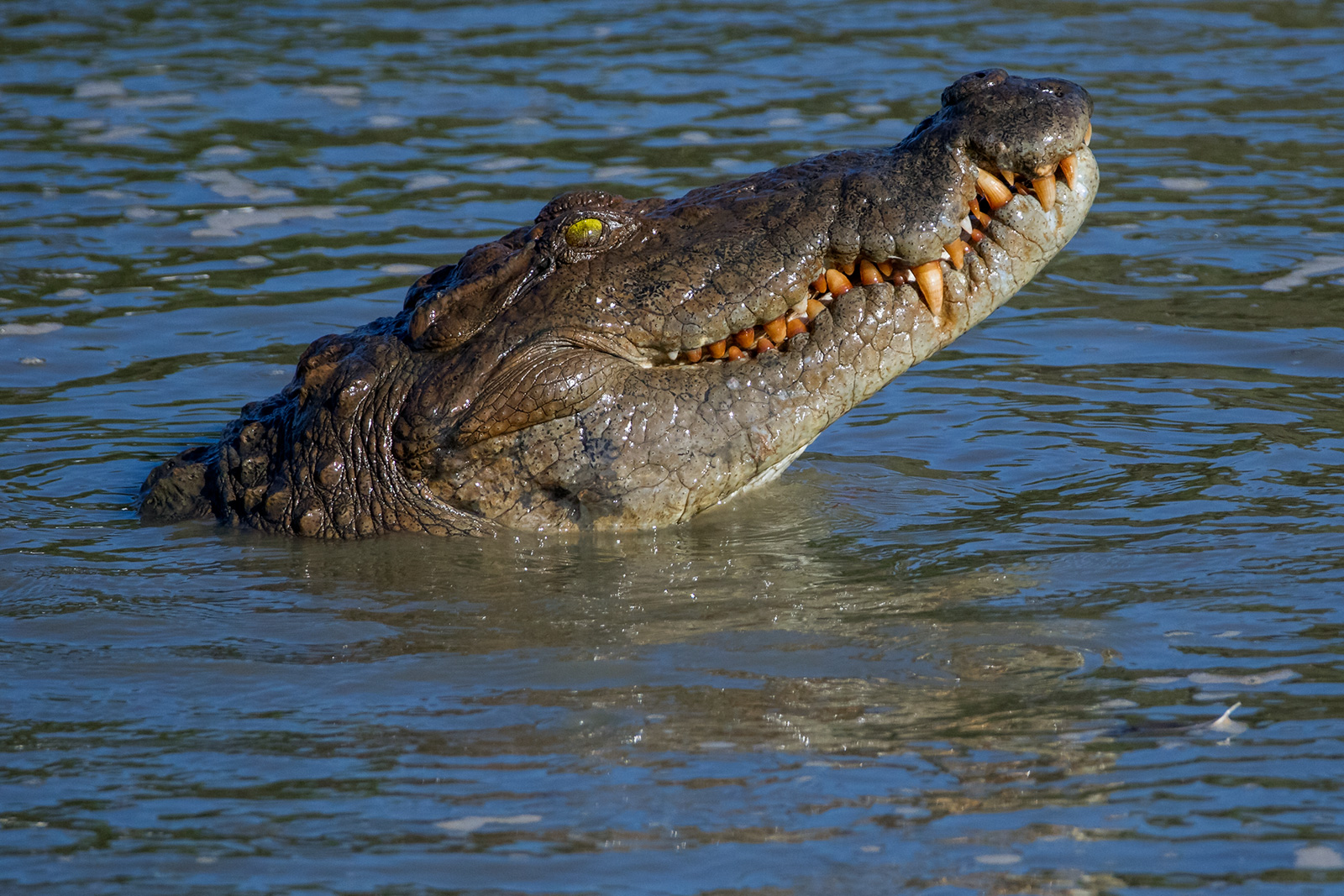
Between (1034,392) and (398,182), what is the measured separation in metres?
4.78

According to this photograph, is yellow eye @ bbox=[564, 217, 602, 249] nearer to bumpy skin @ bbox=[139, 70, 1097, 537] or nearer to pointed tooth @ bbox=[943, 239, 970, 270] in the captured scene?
bumpy skin @ bbox=[139, 70, 1097, 537]

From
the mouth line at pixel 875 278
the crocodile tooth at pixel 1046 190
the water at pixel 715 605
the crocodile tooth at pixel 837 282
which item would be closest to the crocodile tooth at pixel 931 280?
the mouth line at pixel 875 278

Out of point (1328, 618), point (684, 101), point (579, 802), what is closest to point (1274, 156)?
point (684, 101)

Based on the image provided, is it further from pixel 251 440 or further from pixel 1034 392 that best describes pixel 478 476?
pixel 1034 392

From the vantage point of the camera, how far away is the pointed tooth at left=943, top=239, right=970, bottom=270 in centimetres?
450

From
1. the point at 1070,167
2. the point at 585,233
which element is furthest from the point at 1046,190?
the point at 585,233

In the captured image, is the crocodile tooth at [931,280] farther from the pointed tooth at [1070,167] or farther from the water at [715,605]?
the water at [715,605]

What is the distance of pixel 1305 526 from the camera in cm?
476

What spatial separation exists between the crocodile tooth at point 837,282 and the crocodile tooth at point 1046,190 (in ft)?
1.91

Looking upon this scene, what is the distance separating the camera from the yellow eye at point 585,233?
15.3 ft

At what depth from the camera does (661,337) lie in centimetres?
462

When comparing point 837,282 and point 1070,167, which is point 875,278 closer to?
point 837,282

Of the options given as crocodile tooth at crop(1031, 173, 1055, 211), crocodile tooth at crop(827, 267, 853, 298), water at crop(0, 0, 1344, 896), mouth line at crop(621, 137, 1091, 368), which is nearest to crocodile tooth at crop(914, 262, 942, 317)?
mouth line at crop(621, 137, 1091, 368)

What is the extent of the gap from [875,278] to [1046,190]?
1.75 feet
